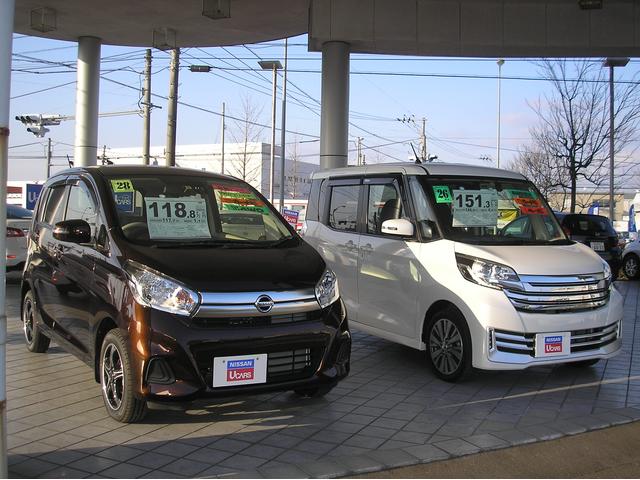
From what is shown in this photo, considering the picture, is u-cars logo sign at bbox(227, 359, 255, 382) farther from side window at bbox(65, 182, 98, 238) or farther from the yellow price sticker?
the yellow price sticker

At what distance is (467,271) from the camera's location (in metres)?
5.60

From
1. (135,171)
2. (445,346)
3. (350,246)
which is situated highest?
(135,171)

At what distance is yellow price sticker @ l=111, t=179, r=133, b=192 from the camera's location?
201 inches

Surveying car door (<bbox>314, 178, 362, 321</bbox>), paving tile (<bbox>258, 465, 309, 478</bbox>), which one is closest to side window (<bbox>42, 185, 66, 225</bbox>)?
car door (<bbox>314, 178, 362, 321</bbox>)

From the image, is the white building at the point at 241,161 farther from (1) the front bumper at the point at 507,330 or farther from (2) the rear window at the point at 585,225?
(1) the front bumper at the point at 507,330

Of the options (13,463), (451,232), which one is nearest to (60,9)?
(451,232)

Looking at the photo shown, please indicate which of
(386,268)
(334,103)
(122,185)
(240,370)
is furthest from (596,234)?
(240,370)

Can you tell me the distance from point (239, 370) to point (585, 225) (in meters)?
13.0

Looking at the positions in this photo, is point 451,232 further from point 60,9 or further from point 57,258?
point 60,9

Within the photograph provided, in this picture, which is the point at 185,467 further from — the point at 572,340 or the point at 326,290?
the point at 572,340

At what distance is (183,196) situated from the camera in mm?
5246

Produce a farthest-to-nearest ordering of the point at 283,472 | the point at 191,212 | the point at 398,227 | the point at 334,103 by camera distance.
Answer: the point at 334,103 < the point at 398,227 < the point at 191,212 < the point at 283,472

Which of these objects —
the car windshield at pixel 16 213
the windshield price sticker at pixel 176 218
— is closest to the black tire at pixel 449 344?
the windshield price sticker at pixel 176 218

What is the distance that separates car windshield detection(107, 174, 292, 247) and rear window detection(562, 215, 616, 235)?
37.3 ft
